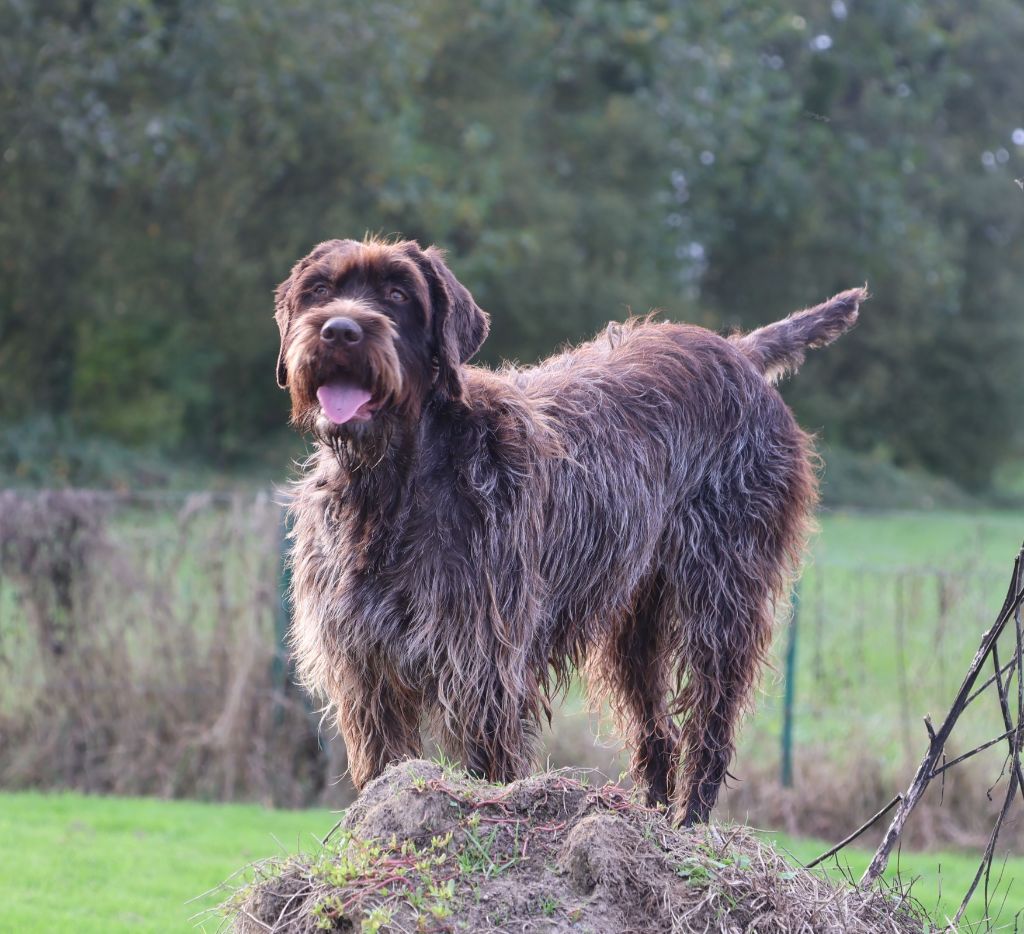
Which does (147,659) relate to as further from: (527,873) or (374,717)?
(527,873)

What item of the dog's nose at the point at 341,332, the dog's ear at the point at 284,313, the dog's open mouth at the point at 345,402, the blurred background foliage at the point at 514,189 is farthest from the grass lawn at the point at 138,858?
the blurred background foliage at the point at 514,189

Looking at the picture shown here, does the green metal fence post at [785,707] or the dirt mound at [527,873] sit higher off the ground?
the dirt mound at [527,873]

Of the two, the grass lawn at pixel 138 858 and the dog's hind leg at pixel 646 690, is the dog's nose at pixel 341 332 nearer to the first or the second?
the dog's hind leg at pixel 646 690

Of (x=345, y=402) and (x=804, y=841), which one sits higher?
(x=345, y=402)

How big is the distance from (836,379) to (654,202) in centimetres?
991

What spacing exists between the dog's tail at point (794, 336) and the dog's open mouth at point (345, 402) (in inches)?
97.8

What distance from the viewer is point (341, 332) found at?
434 cm

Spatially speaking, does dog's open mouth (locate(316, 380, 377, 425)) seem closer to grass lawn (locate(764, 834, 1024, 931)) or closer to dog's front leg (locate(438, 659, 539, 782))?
dog's front leg (locate(438, 659, 539, 782))

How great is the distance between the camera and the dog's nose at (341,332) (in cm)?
433

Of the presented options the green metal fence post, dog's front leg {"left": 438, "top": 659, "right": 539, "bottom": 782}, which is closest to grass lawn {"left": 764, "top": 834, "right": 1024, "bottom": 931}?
the green metal fence post

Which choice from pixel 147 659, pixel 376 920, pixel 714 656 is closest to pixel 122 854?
pixel 147 659

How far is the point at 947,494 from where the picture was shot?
37.4 metres

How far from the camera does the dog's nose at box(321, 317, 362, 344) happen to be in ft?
14.2

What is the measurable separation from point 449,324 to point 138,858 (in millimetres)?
4452
